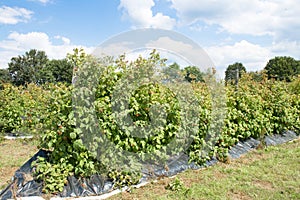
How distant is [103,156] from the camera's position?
3.05 metres

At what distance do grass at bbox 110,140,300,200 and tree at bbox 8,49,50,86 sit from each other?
3772 cm

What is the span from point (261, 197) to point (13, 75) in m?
43.9

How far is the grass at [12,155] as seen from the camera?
3926mm

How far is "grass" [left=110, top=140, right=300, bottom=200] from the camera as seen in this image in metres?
3.06

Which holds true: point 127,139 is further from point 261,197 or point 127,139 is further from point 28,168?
point 261,197

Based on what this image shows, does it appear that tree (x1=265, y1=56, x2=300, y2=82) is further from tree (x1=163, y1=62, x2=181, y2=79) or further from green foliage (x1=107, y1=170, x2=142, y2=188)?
green foliage (x1=107, y1=170, x2=142, y2=188)

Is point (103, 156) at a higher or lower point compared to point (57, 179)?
higher

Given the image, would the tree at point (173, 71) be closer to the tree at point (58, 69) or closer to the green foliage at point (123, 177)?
the green foliage at point (123, 177)

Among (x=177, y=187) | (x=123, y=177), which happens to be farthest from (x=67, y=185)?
(x=177, y=187)

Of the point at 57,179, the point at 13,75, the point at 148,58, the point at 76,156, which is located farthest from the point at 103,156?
the point at 13,75

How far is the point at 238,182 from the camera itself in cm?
346

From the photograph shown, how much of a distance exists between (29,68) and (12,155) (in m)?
38.5

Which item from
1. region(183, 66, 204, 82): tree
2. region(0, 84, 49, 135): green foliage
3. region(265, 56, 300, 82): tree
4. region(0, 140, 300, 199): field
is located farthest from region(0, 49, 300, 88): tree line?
region(0, 140, 300, 199): field

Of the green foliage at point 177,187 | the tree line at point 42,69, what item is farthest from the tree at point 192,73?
the tree line at point 42,69
